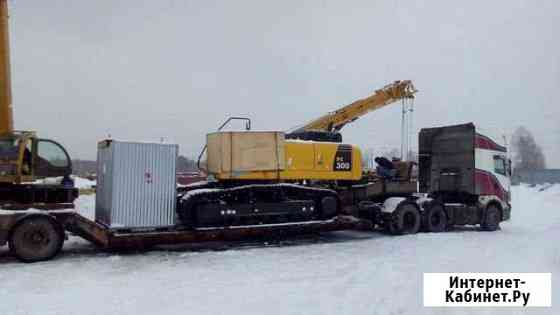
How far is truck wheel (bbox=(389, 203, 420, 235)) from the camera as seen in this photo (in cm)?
1539

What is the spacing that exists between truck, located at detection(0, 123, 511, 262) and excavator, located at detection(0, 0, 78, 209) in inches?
16.3

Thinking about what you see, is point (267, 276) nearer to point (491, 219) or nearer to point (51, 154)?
point (51, 154)

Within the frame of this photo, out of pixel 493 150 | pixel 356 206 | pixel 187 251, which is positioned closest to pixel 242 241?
pixel 187 251

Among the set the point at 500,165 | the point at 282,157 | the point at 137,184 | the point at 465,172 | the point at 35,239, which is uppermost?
the point at 282,157

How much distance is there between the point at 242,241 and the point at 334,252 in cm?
289

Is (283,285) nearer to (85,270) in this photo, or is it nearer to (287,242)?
(85,270)

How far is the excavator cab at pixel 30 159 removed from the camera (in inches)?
433

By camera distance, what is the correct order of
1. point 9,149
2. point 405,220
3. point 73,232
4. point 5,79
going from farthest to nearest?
1. point 405,220
2. point 5,79
3. point 73,232
4. point 9,149

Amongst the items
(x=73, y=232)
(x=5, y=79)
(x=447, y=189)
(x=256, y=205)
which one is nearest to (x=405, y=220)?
(x=447, y=189)

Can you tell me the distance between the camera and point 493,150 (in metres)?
17.7

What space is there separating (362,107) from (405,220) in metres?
6.15

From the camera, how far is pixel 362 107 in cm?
2056

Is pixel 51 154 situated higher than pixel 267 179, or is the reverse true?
pixel 51 154

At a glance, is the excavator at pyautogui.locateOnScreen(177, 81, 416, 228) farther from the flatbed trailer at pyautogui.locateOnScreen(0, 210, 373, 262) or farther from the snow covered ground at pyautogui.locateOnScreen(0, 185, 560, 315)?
the snow covered ground at pyautogui.locateOnScreen(0, 185, 560, 315)
